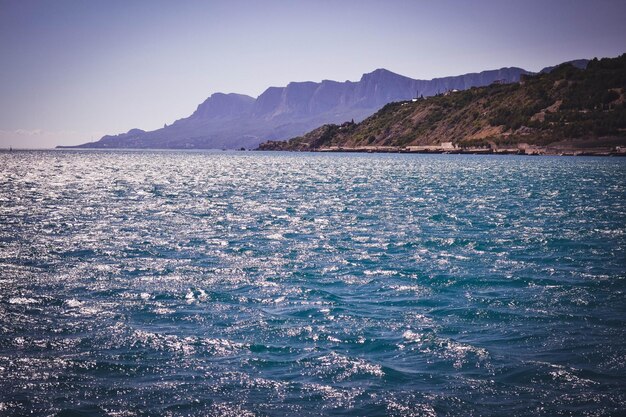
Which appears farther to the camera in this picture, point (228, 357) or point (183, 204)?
Answer: point (183, 204)

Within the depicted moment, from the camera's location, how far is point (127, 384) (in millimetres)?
11336

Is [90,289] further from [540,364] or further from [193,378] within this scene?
[540,364]

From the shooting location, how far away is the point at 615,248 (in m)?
27.4

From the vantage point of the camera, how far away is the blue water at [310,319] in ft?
35.6

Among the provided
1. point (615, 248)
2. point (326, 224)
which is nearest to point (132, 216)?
point (326, 224)

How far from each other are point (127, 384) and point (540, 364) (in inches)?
426

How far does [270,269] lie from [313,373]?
10.9m

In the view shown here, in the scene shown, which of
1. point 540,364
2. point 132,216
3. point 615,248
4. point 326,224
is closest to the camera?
point 540,364

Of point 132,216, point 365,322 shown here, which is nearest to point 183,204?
point 132,216

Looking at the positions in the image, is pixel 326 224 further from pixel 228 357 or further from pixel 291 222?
pixel 228 357

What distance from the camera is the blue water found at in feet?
35.6

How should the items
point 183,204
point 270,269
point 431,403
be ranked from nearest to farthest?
point 431,403
point 270,269
point 183,204

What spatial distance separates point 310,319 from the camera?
16.0m

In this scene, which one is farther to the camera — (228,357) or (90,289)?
(90,289)
